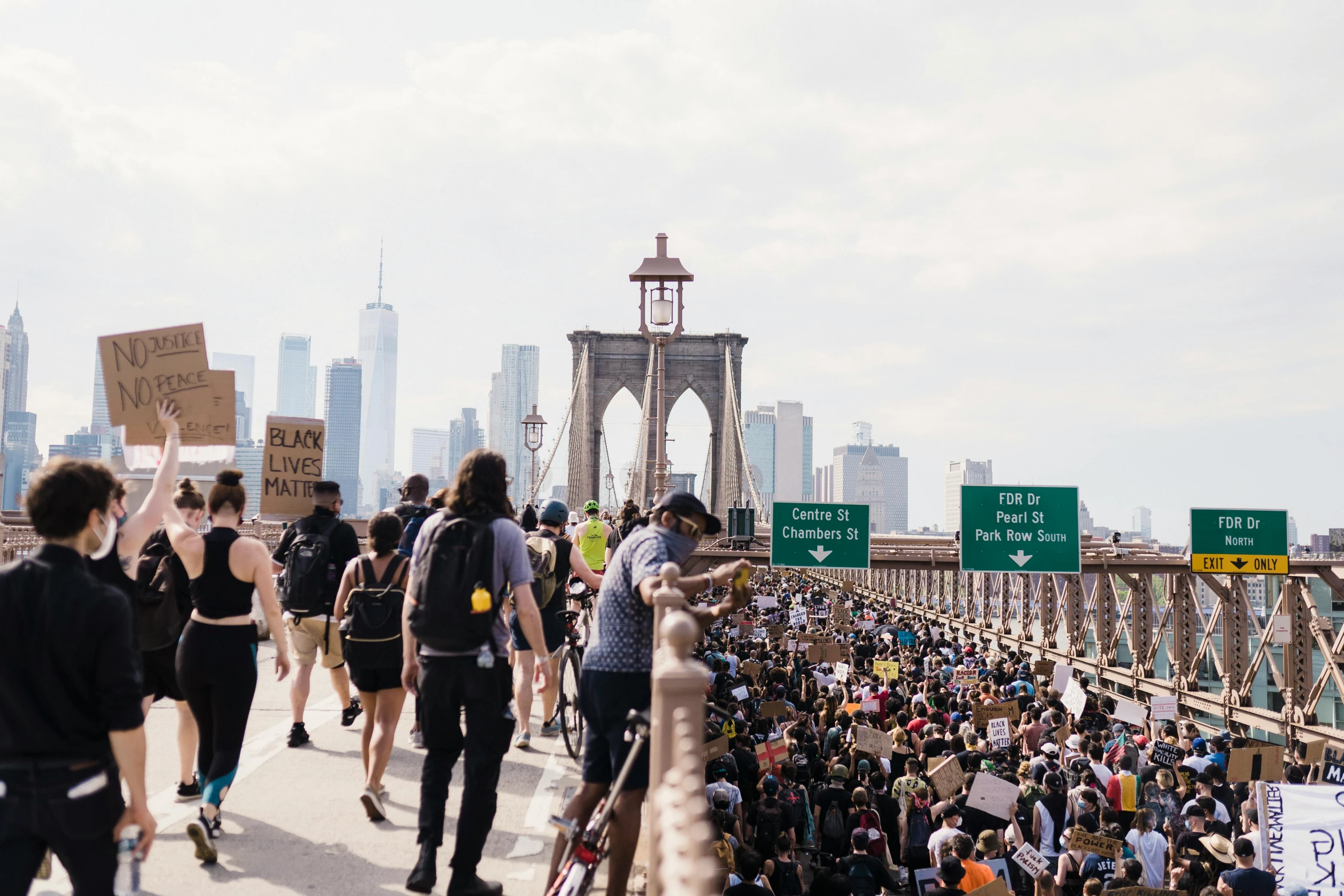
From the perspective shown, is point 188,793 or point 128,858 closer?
point 128,858

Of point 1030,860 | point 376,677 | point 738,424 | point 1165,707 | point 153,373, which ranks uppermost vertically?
point 738,424

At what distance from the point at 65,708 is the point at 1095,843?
7.21 meters

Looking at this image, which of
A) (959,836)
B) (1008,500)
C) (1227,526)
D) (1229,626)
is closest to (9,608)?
(959,836)

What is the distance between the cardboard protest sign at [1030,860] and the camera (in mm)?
7707

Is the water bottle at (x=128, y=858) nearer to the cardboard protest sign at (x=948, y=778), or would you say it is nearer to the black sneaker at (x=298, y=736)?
the black sneaker at (x=298, y=736)

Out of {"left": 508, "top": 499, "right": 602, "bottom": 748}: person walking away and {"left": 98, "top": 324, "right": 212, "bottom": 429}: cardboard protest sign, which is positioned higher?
{"left": 98, "top": 324, "right": 212, "bottom": 429}: cardboard protest sign

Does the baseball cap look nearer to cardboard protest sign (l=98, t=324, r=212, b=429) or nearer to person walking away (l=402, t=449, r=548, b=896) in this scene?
person walking away (l=402, t=449, r=548, b=896)

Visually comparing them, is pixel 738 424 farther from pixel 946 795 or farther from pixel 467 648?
pixel 467 648

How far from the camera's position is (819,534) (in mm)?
17297

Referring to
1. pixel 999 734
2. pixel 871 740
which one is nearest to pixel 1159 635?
pixel 999 734

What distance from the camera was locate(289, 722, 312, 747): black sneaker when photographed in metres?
6.89

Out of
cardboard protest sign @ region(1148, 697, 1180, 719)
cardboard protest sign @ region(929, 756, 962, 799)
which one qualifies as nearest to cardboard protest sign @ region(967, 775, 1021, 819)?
cardboard protest sign @ region(929, 756, 962, 799)

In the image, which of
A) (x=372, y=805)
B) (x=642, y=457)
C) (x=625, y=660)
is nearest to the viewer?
(x=625, y=660)

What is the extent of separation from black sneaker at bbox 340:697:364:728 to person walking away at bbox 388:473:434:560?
1.23 metres
